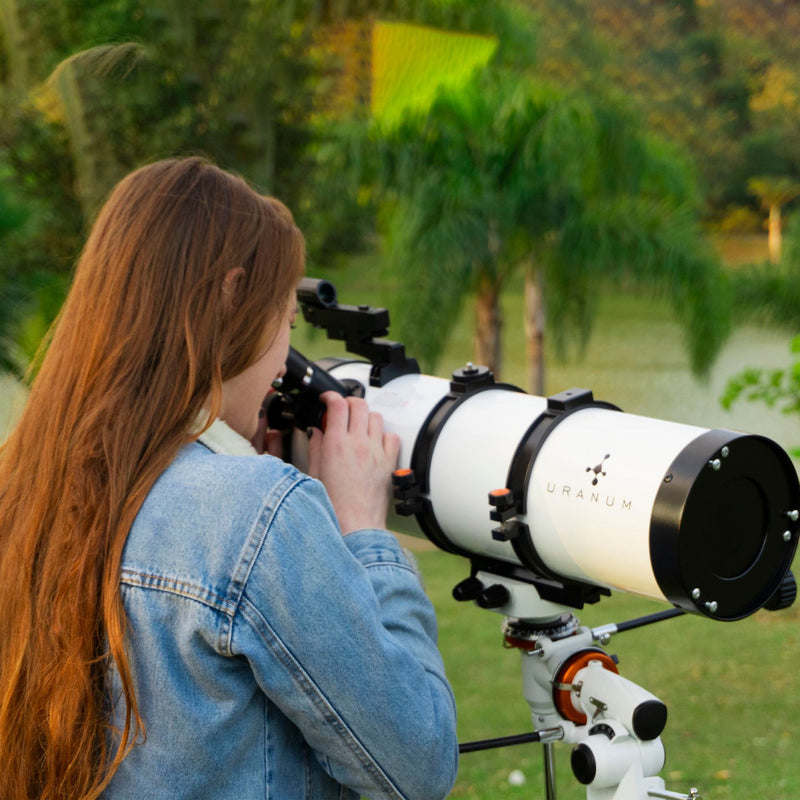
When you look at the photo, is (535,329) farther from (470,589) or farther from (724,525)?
(724,525)

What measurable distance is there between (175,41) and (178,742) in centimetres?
496

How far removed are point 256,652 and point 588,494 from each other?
45 centimetres

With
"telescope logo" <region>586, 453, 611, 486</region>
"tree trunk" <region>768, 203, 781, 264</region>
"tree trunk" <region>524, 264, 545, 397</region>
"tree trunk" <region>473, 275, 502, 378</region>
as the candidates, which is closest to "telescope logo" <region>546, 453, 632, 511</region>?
"telescope logo" <region>586, 453, 611, 486</region>

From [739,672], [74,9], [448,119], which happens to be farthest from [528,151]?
[739,672]

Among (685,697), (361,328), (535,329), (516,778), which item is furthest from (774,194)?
(361,328)

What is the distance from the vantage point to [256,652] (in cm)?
87

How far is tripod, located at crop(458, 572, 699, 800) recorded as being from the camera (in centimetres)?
120

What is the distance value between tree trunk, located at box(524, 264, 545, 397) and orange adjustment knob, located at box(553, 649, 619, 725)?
633 centimetres

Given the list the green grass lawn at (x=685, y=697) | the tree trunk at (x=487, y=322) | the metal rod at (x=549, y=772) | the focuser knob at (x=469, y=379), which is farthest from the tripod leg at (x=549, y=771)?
the tree trunk at (x=487, y=322)

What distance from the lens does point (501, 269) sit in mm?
6812

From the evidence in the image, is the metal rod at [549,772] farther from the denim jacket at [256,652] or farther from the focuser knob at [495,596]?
the denim jacket at [256,652]

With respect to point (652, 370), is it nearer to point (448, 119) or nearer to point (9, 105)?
point (448, 119)

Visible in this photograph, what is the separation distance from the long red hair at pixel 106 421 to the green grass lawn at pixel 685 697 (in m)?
2.20

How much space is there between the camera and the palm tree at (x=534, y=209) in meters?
6.27
